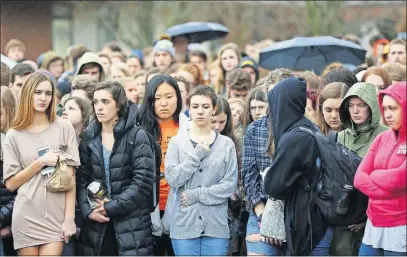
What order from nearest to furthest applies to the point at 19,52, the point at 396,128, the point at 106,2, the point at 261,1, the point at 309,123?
1. the point at 396,128
2. the point at 309,123
3. the point at 19,52
4. the point at 106,2
5. the point at 261,1

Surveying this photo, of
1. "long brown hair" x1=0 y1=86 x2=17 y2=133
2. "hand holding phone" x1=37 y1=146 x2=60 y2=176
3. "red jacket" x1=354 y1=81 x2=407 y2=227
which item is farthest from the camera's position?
"long brown hair" x1=0 y1=86 x2=17 y2=133

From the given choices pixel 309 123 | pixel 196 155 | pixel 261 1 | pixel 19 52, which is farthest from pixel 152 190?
pixel 261 1

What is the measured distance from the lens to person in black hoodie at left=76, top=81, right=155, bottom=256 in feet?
27.3

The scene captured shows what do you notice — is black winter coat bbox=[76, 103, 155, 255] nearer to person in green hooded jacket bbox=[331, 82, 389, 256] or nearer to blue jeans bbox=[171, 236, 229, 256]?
blue jeans bbox=[171, 236, 229, 256]

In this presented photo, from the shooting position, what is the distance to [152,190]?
27.9 feet

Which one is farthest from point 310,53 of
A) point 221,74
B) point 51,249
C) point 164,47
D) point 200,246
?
point 51,249

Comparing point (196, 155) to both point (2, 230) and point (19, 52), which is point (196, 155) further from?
point (19, 52)

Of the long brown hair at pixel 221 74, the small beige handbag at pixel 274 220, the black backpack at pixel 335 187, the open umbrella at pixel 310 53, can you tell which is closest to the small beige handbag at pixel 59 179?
the small beige handbag at pixel 274 220

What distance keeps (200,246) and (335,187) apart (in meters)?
1.66

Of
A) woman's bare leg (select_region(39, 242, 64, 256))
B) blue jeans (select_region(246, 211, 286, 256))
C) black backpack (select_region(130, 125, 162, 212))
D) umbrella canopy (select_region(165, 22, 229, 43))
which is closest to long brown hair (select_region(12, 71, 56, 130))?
black backpack (select_region(130, 125, 162, 212))

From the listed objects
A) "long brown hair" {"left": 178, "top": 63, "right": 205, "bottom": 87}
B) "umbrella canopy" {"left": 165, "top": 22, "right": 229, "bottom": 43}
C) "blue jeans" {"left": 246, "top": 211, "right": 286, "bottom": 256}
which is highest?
"umbrella canopy" {"left": 165, "top": 22, "right": 229, "bottom": 43}

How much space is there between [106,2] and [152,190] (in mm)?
26733

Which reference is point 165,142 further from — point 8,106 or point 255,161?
point 8,106

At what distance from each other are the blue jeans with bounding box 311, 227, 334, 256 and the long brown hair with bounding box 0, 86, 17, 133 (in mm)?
3172
